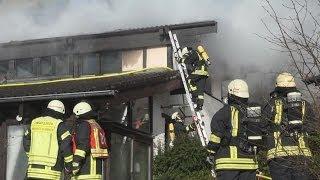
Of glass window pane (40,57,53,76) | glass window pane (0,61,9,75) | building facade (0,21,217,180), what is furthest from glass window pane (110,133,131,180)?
glass window pane (0,61,9,75)

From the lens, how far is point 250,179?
6.29 m

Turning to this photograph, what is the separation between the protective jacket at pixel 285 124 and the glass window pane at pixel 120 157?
2.69 m

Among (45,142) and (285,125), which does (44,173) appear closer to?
(45,142)

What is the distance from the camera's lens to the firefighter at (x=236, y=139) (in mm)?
6191

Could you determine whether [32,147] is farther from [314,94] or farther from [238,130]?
[314,94]

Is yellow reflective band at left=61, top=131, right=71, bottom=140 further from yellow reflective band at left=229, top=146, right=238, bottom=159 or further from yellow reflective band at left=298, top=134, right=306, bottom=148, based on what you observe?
yellow reflective band at left=298, top=134, right=306, bottom=148

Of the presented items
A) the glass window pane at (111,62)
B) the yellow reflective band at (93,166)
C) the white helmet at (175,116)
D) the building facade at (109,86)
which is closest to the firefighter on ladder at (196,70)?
the building facade at (109,86)

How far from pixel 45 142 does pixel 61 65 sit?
9298 mm

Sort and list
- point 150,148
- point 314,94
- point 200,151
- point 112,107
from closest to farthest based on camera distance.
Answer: point 314,94 < point 112,107 < point 150,148 < point 200,151

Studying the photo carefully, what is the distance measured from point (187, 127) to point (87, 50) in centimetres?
494

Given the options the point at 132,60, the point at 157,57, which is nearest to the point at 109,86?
the point at 157,57

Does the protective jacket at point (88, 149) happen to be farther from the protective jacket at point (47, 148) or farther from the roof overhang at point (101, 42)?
the roof overhang at point (101, 42)

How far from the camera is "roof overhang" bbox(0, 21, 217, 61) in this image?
13836 millimetres

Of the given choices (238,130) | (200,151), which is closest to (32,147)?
(238,130)
